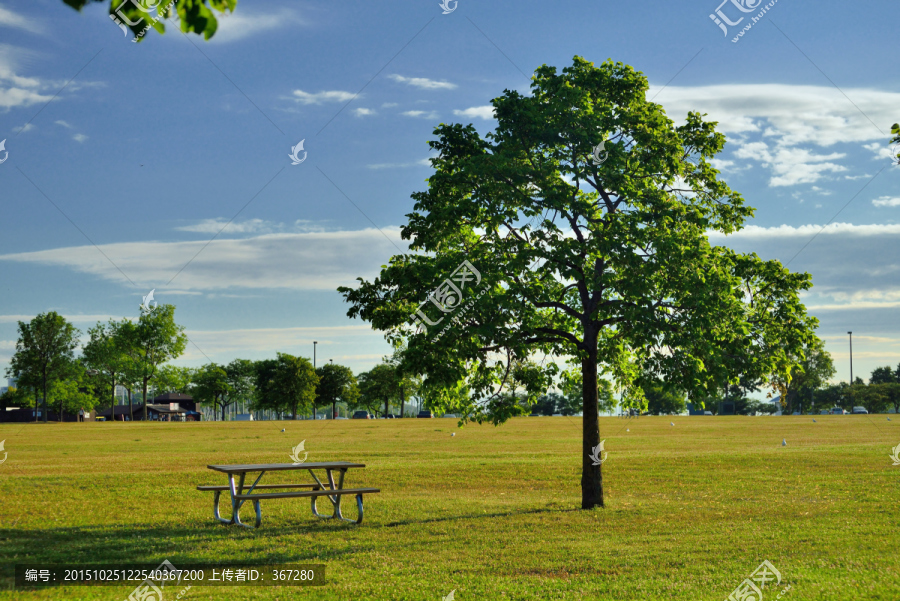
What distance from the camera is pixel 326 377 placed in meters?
120

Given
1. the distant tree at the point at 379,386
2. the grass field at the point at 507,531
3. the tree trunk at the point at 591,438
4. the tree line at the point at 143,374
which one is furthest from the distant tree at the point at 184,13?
the distant tree at the point at 379,386

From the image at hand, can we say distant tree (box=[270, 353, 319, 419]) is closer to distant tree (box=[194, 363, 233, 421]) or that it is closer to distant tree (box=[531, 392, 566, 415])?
distant tree (box=[194, 363, 233, 421])

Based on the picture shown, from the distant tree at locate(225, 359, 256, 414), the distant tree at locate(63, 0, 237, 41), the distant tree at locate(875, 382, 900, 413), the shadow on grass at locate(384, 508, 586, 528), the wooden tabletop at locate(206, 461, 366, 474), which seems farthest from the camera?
the distant tree at locate(225, 359, 256, 414)

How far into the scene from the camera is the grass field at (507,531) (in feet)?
28.9

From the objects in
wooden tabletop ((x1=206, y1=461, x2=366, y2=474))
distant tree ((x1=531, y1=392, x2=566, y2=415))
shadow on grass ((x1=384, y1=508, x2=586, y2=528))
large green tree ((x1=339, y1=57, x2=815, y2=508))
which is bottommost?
distant tree ((x1=531, y1=392, x2=566, y2=415))

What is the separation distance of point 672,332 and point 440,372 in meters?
4.76

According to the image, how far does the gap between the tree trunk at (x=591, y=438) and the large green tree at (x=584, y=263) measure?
34mm

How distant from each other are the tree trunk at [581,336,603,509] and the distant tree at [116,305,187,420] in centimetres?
7984

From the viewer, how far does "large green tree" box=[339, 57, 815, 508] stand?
13828mm

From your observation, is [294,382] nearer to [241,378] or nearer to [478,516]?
[241,378]

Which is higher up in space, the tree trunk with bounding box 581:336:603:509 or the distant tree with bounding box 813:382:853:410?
the tree trunk with bounding box 581:336:603:509

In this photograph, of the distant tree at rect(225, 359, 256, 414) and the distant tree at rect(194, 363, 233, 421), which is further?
the distant tree at rect(225, 359, 256, 414)

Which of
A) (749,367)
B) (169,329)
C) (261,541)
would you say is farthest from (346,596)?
(169,329)

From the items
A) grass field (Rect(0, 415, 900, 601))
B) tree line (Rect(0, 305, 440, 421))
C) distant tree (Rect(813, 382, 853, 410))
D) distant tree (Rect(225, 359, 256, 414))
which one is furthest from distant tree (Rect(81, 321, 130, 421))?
distant tree (Rect(813, 382, 853, 410))
